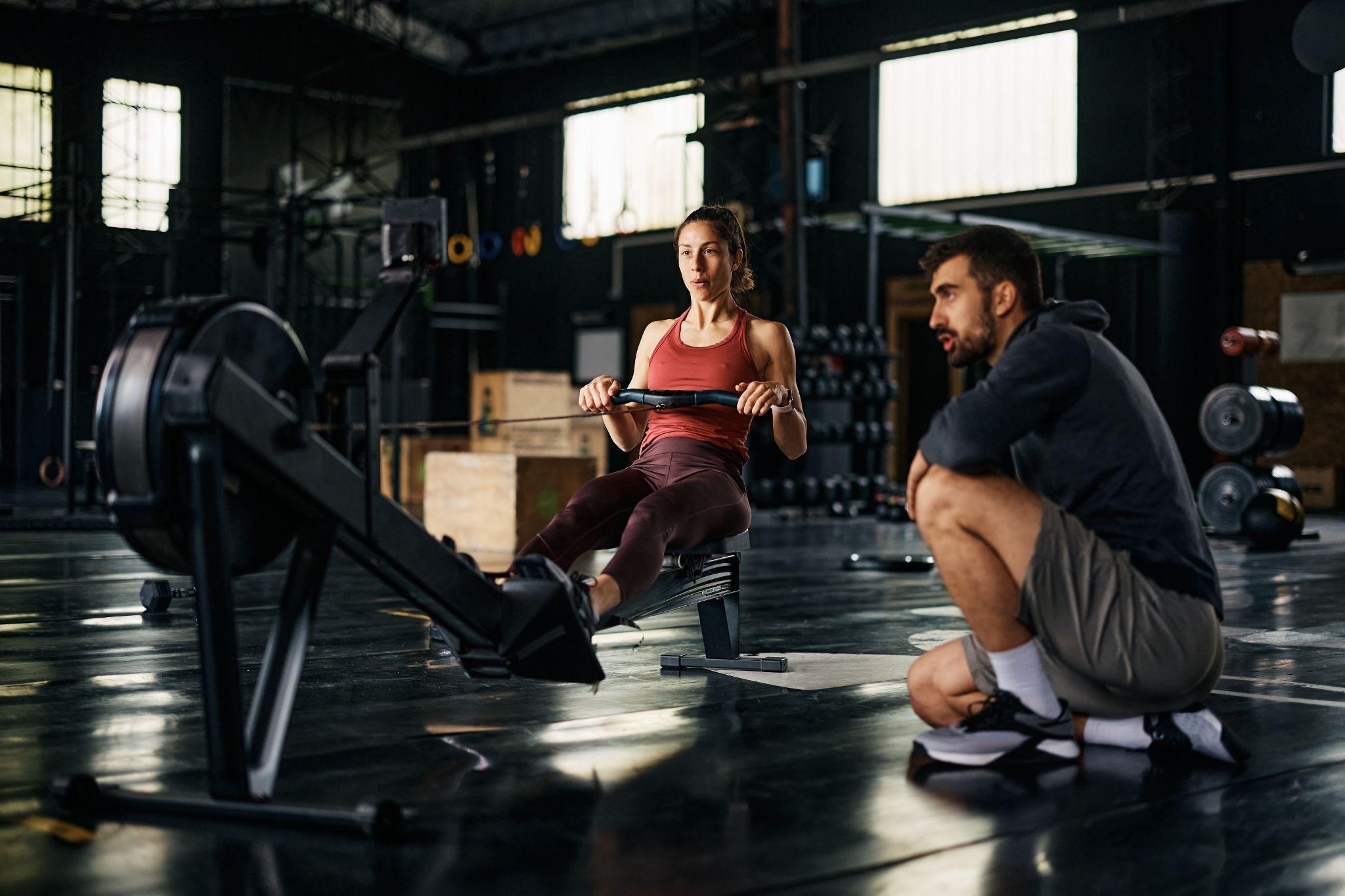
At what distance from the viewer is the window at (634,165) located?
14883 millimetres

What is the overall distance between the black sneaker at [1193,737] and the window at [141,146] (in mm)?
12548

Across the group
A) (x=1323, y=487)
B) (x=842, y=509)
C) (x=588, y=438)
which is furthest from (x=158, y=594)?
(x=1323, y=487)

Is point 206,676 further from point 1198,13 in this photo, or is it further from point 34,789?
point 1198,13

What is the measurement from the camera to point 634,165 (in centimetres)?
1535

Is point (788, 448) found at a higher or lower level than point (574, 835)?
higher

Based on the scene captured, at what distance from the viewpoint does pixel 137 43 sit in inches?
557

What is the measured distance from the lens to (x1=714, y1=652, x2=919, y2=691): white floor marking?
304cm

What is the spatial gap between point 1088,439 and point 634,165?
13.6 meters

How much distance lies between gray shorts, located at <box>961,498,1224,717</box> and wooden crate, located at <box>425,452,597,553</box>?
4.64 metres

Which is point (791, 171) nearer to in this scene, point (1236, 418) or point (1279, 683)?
point (1236, 418)

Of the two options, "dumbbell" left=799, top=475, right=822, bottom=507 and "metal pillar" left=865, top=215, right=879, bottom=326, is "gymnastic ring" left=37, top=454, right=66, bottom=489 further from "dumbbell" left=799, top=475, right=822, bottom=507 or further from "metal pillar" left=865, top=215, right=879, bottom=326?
"metal pillar" left=865, top=215, right=879, bottom=326

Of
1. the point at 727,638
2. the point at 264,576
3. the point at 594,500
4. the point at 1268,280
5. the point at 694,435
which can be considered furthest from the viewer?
the point at 1268,280

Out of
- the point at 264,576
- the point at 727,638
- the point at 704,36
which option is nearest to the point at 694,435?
the point at 727,638

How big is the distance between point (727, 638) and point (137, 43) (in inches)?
515
